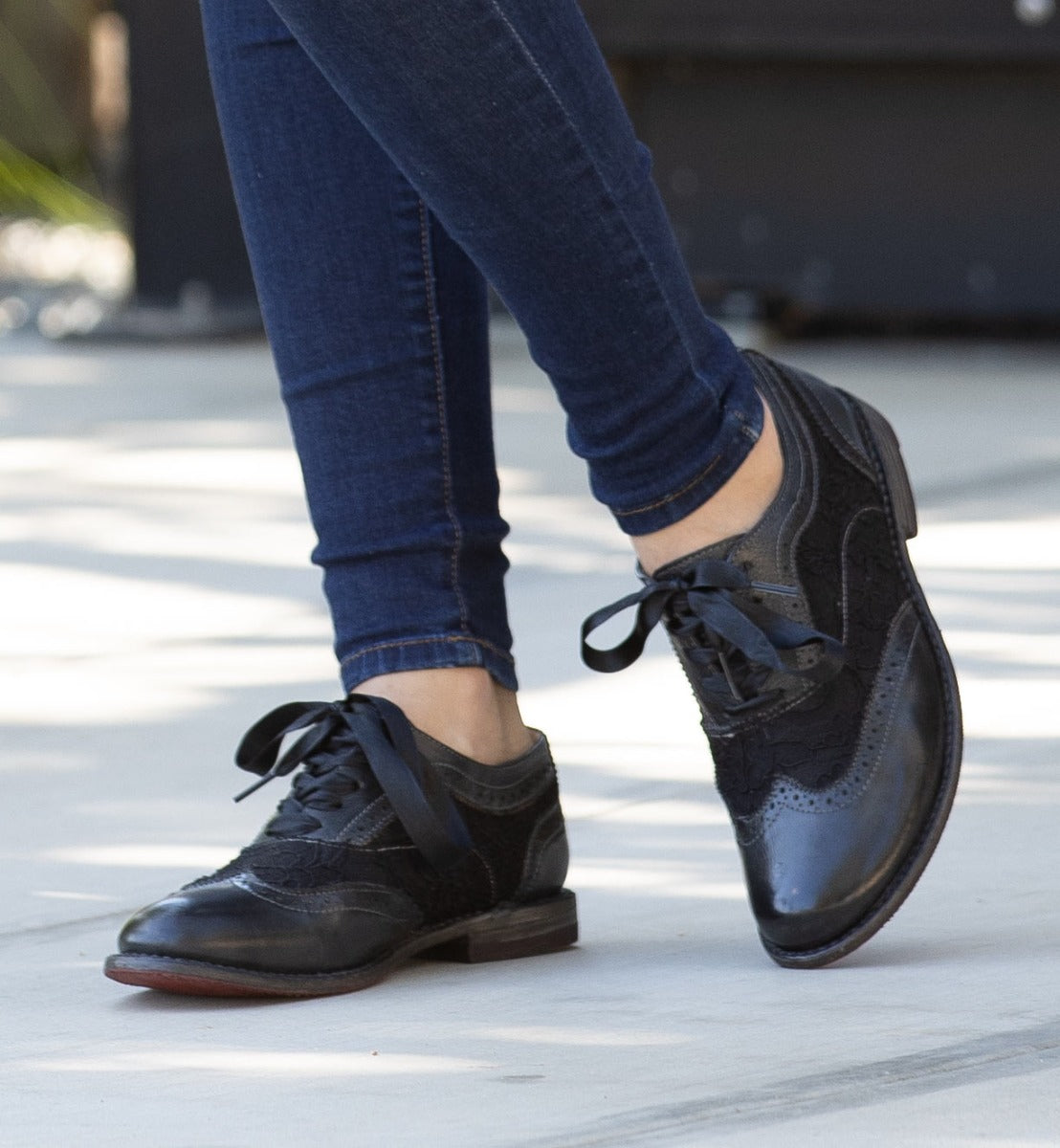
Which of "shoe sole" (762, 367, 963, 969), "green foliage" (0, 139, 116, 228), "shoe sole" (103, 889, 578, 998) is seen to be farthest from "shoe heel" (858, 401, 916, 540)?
"green foliage" (0, 139, 116, 228)

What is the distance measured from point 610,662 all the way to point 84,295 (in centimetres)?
365

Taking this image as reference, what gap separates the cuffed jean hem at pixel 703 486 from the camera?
0.85 m

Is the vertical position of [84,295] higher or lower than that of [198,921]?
higher

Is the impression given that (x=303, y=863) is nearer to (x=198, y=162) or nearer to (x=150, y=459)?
(x=150, y=459)

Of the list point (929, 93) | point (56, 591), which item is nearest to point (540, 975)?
point (56, 591)

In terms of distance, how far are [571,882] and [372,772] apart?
165 millimetres

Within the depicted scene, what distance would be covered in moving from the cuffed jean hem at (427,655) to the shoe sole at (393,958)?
103 mm

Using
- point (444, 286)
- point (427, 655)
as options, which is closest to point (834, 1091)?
point (427, 655)

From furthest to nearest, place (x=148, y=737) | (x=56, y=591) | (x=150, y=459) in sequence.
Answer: (x=150, y=459) → (x=56, y=591) → (x=148, y=737)

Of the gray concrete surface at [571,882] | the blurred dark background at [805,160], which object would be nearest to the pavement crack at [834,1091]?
the gray concrete surface at [571,882]

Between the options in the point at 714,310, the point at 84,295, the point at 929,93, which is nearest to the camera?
the point at 929,93

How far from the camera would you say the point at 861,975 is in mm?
839

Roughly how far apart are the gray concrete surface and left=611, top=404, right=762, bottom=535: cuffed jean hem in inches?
7.1

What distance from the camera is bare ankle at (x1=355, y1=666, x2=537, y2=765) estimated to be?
0.91m
